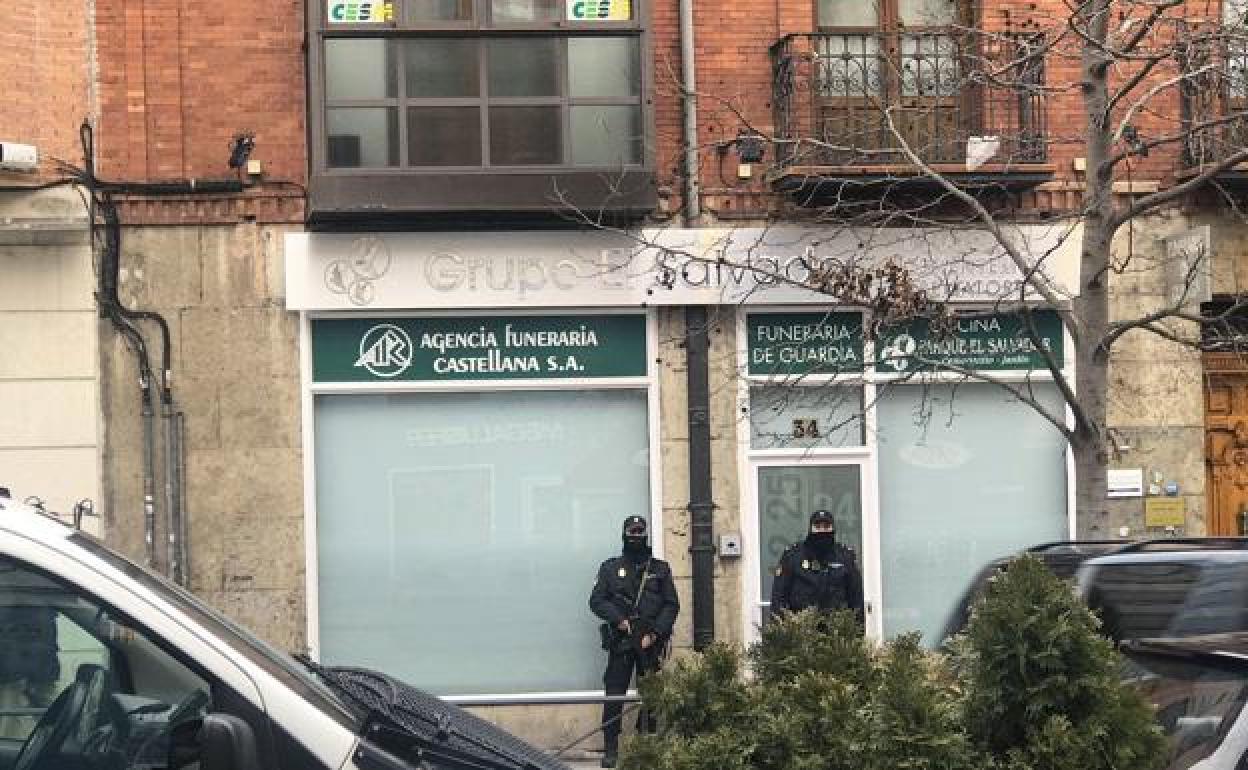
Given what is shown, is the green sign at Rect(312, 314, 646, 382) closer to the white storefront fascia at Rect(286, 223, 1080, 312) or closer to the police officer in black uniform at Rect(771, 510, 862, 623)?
the white storefront fascia at Rect(286, 223, 1080, 312)

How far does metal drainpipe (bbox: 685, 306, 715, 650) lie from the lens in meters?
13.5

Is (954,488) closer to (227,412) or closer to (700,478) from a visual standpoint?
(700,478)

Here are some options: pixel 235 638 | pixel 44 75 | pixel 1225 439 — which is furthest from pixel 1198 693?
pixel 44 75

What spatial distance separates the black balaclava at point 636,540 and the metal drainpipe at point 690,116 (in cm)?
271

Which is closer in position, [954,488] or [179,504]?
[179,504]

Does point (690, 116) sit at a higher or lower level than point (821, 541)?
higher

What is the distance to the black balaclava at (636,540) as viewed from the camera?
42.1 feet

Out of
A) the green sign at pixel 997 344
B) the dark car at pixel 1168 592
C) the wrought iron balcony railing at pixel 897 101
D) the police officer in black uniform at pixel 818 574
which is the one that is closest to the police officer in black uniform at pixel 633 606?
the police officer in black uniform at pixel 818 574

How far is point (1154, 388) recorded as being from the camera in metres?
14.1

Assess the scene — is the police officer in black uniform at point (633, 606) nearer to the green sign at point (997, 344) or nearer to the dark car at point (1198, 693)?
the green sign at point (997, 344)

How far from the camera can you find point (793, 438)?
1378 centimetres

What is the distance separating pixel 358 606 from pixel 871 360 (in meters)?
4.83

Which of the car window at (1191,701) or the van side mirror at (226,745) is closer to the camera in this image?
the van side mirror at (226,745)

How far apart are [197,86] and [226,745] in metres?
10.9
